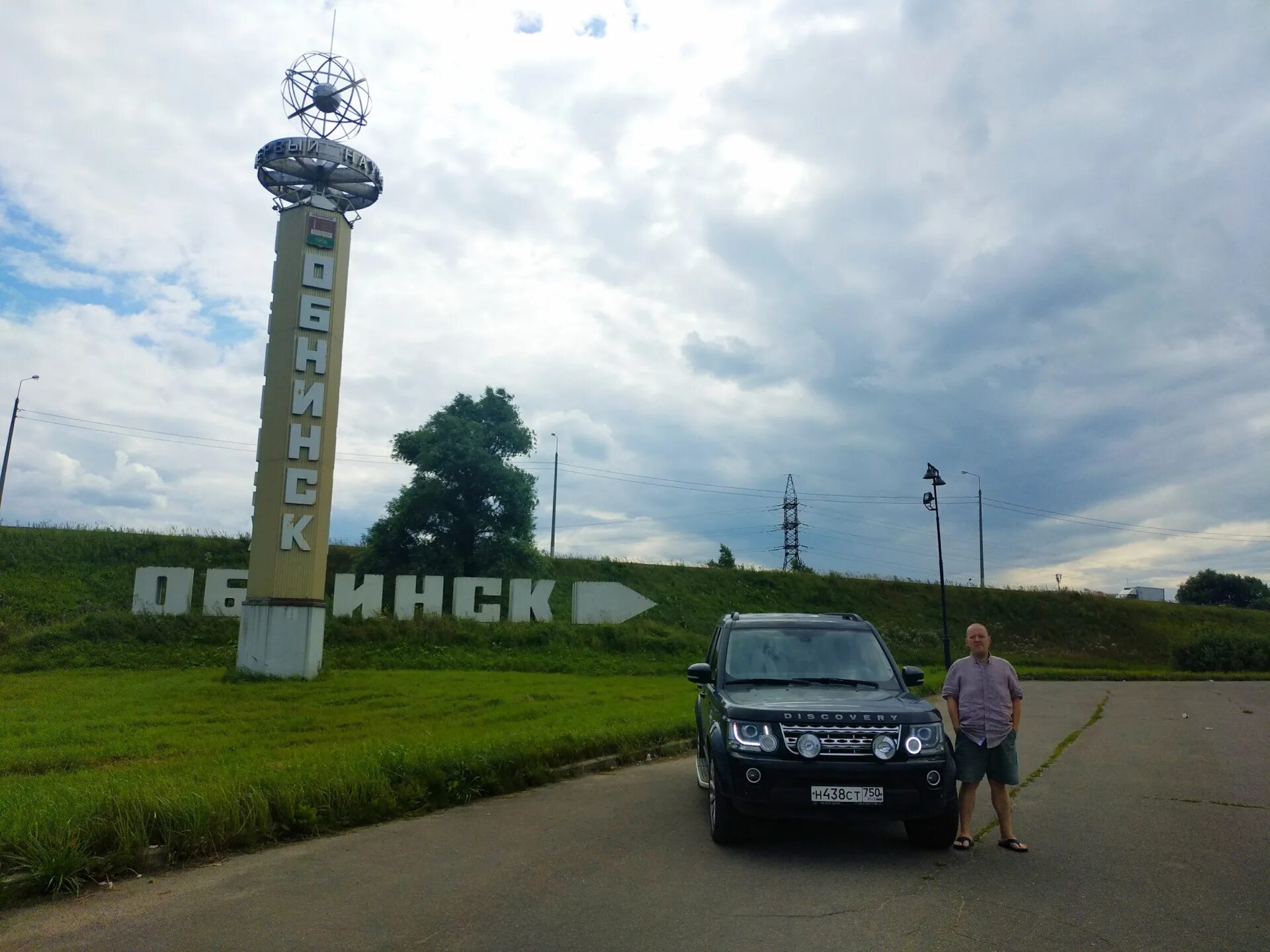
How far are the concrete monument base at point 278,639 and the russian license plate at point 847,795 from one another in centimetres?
1992

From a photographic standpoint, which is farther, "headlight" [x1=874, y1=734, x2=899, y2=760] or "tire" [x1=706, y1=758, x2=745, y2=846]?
"tire" [x1=706, y1=758, x2=745, y2=846]

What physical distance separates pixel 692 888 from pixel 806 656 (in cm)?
299

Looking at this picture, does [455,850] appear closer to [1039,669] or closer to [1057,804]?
[1057,804]

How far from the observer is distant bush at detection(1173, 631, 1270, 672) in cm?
4678

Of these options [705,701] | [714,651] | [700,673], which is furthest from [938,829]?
[714,651]

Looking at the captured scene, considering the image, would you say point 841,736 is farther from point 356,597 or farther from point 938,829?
point 356,597

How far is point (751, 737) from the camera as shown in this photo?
285 inches

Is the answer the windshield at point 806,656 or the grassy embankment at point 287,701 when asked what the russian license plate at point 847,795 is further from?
the grassy embankment at point 287,701

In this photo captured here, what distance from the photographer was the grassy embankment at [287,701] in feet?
24.8

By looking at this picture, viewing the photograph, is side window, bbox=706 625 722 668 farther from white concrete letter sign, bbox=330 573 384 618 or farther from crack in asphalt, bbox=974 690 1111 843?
white concrete letter sign, bbox=330 573 384 618

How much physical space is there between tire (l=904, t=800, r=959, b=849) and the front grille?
0.79m

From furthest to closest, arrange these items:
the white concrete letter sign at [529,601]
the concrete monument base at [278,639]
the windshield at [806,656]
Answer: the white concrete letter sign at [529,601] < the concrete monument base at [278,639] < the windshield at [806,656]

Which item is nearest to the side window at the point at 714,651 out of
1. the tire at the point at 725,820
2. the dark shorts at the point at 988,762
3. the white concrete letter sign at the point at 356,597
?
the tire at the point at 725,820

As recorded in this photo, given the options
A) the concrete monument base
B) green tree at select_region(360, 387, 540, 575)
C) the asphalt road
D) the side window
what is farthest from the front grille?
green tree at select_region(360, 387, 540, 575)
